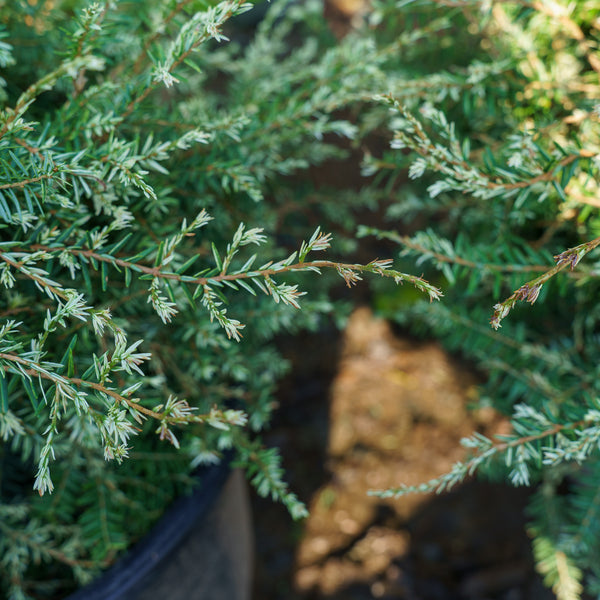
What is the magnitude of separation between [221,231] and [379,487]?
3.61 feet

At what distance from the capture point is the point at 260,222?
1027 mm

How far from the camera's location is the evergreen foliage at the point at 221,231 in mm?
624

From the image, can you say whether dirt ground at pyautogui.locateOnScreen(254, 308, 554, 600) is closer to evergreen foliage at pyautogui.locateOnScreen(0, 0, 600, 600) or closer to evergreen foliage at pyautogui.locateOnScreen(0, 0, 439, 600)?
evergreen foliage at pyautogui.locateOnScreen(0, 0, 600, 600)

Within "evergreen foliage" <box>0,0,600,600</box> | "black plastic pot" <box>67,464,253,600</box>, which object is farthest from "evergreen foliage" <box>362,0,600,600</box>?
"black plastic pot" <box>67,464,253,600</box>

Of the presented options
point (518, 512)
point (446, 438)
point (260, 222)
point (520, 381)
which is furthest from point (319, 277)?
point (518, 512)

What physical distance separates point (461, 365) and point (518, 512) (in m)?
0.49

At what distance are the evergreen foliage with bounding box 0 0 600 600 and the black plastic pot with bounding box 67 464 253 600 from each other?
0.14ft

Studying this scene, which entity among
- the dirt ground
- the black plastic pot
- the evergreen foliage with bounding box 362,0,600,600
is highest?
the evergreen foliage with bounding box 362,0,600,600

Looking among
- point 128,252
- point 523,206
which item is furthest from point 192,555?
point 523,206

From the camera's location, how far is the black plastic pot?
2.79 ft

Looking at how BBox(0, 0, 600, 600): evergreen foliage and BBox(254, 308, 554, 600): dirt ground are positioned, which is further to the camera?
BBox(254, 308, 554, 600): dirt ground

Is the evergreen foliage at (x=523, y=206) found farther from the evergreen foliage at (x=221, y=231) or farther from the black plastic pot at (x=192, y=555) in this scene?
the black plastic pot at (x=192, y=555)

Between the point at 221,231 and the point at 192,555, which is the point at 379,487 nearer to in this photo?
the point at 192,555

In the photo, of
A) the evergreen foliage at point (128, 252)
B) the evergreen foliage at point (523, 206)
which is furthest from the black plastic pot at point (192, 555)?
the evergreen foliage at point (523, 206)
